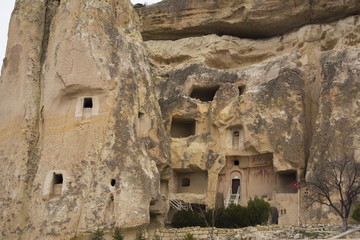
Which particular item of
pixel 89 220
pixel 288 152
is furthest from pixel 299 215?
pixel 89 220

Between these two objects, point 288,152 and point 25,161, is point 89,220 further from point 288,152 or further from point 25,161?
point 288,152

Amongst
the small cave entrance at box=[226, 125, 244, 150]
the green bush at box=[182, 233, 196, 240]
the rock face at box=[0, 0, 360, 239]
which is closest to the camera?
the green bush at box=[182, 233, 196, 240]

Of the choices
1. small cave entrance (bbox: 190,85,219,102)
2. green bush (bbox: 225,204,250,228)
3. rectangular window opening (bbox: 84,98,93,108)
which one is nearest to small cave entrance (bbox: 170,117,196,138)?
small cave entrance (bbox: 190,85,219,102)

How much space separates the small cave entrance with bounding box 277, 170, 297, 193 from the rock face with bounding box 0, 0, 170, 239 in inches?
246

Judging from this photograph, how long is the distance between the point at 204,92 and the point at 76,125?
37.0 ft

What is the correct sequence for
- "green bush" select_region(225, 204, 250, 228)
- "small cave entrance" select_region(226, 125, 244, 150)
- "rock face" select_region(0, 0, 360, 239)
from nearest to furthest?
"rock face" select_region(0, 0, 360, 239), "green bush" select_region(225, 204, 250, 228), "small cave entrance" select_region(226, 125, 244, 150)

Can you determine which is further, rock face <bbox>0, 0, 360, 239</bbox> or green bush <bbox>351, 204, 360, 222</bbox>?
rock face <bbox>0, 0, 360, 239</bbox>

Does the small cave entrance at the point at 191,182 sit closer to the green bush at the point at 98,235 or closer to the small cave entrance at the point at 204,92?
the small cave entrance at the point at 204,92

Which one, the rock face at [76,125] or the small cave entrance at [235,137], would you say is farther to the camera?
the small cave entrance at [235,137]

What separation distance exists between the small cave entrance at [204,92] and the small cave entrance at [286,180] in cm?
617

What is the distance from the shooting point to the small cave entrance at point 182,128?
94.2 feet

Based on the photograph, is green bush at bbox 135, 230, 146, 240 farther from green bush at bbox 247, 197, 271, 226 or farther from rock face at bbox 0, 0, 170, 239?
green bush at bbox 247, 197, 271, 226

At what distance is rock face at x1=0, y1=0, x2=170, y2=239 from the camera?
18594 millimetres

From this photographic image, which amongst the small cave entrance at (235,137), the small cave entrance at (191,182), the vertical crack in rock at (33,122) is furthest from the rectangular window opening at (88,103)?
the small cave entrance at (235,137)
